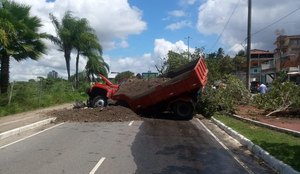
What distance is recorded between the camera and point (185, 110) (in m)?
24.4

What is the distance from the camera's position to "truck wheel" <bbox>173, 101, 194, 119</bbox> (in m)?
24.2

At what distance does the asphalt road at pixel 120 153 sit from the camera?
1061 centimetres

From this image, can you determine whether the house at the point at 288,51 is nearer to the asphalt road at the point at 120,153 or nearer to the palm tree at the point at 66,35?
the palm tree at the point at 66,35

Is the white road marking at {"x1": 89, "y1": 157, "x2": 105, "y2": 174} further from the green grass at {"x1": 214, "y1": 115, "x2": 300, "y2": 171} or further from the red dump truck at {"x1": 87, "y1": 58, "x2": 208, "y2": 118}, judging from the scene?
the red dump truck at {"x1": 87, "y1": 58, "x2": 208, "y2": 118}

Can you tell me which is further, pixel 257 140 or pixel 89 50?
pixel 89 50

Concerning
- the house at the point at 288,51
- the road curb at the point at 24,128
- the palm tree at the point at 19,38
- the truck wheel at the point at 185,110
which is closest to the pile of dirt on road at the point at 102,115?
the road curb at the point at 24,128

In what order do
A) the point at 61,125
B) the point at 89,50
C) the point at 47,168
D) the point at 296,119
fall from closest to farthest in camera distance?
the point at 47,168, the point at 61,125, the point at 296,119, the point at 89,50

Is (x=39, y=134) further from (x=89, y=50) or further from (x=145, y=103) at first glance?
(x=89, y=50)

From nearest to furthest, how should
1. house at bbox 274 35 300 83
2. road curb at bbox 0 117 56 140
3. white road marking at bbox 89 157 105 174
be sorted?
white road marking at bbox 89 157 105 174 < road curb at bbox 0 117 56 140 < house at bbox 274 35 300 83

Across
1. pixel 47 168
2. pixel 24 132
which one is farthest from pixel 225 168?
pixel 24 132

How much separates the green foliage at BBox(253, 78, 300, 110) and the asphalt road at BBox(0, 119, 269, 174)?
849 centimetres

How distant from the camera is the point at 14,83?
29.0 metres

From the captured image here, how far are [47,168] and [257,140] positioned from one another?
24.2ft

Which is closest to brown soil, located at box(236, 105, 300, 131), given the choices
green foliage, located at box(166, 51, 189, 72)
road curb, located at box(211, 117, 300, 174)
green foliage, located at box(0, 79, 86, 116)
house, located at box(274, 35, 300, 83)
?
road curb, located at box(211, 117, 300, 174)
